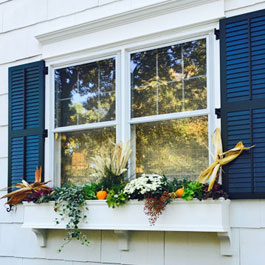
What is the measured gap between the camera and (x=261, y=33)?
383 centimetres

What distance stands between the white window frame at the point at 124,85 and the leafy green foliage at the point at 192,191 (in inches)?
11.4

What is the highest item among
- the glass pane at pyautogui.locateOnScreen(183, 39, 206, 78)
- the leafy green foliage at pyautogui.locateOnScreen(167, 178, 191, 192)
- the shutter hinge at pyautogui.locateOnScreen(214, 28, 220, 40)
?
the shutter hinge at pyautogui.locateOnScreen(214, 28, 220, 40)

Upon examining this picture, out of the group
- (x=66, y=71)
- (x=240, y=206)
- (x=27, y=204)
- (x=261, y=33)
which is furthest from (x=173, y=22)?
(x=27, y=204)

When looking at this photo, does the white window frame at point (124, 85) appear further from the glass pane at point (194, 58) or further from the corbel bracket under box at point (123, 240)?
the corbel bracket under box at point (123, 240)

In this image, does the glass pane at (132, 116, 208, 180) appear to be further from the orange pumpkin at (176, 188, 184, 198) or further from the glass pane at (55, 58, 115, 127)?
the glass pane at (55, 58, 115, 127)

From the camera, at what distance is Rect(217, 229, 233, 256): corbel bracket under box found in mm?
3748

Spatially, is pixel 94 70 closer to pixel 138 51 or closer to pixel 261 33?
pixel 138 51

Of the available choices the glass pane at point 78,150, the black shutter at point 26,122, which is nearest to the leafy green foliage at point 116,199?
the glass pane at point 78,150

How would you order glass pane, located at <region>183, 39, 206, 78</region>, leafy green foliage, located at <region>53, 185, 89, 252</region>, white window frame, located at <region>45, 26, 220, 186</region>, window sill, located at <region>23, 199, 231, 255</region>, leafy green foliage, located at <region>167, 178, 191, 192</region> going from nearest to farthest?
window sill, located at <region>23, 199, 231, 255</region> < leafy green foliage, located at <region>167, 178, 191, 192</region> < white window frame, located at <region>45, 26, 220, 186</region> < glass pane, located at <region>183, 39, 206, 78</region> < leafy green foliage, located at <region>53, 185, 89, 252</region>

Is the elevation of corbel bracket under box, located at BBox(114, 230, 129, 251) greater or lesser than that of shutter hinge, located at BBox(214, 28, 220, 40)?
lesser

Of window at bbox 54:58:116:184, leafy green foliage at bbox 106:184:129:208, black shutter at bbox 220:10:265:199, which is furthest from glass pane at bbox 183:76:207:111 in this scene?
leafy green foliage at bbox 106:184:129:208

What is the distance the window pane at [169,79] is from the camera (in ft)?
13.8

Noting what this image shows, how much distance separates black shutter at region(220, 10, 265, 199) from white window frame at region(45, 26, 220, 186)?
0.12 meters

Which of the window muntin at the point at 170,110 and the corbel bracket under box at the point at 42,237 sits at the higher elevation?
the window muntin at the point at 170,110
